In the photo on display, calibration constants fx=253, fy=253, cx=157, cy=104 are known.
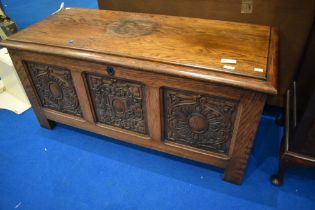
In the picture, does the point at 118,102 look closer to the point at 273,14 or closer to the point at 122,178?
the point at 122,178

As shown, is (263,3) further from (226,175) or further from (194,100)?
(226,175)

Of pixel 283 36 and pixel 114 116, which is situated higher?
pixel 283 36

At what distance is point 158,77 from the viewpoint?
1.09m

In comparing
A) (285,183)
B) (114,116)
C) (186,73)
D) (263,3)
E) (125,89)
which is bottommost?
(285,183)

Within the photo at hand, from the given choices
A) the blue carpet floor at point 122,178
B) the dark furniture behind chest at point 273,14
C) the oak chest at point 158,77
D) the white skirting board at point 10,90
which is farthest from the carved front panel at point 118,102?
the white skirting board at point 10,90

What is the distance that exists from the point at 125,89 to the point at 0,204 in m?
0.88

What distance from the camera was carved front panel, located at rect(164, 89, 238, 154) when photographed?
109 cm

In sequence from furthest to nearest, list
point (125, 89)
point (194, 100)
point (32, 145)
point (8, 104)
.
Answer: point (8, 104) → point (32, 145) → point (125, 89) → point (194, 100)

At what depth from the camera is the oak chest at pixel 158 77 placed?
1023 millimetres

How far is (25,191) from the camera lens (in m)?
1.35

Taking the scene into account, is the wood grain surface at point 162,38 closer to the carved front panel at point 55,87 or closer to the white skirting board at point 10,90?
the carved front panel at point 55,87

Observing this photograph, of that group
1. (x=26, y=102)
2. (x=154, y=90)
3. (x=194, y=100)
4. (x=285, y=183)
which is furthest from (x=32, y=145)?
(x=285, y=183)

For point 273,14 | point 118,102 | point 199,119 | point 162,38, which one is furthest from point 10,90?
point 273,14

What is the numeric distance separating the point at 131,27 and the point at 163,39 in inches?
9.6
